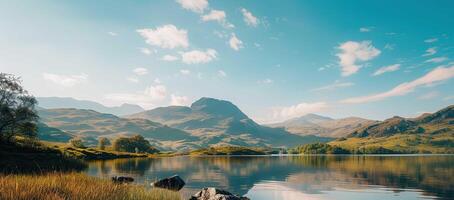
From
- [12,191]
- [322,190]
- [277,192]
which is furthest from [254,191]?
[12,191]

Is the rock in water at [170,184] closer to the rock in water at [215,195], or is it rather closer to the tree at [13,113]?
the rock in water at [215,195]

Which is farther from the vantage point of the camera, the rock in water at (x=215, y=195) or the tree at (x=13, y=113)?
the tree at (x=13, y=113)

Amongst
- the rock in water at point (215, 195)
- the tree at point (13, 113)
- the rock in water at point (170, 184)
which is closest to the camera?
the rock in water at point (215, 195)

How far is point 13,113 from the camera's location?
347 ft

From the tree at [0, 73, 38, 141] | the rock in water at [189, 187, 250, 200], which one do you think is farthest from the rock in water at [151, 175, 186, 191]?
the tree at [0, 73, 38, 141]

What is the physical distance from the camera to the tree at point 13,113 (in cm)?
10338

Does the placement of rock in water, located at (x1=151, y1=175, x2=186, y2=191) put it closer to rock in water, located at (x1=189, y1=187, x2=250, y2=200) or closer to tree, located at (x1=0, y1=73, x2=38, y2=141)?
rock in water, located at (x1=189, y1=187, x2=250, y2=200)

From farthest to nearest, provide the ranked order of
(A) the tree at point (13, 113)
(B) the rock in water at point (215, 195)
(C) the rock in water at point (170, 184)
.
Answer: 1. (A) the tree at point (13, 113)
2. (C) the rock in water at point (170, 184)
3. (B) the rock in water at point (215, 195)

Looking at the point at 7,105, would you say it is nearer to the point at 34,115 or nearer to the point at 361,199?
the point at 34,115

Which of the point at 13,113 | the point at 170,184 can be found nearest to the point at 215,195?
the point at 170,184

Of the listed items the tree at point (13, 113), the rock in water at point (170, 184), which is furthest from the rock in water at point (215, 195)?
the tree at point (13, 113)

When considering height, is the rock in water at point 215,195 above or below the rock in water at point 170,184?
above

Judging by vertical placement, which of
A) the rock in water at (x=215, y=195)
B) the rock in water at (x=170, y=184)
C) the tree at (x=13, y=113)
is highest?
the tree at (x=13, y=113)

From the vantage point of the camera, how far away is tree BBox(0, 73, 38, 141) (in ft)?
339
